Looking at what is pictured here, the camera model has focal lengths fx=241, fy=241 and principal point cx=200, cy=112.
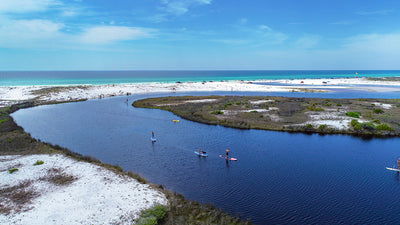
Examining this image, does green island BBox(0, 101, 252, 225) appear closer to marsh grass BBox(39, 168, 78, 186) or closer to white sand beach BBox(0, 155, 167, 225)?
marsh grass BBox(39, 168, 78, 186)

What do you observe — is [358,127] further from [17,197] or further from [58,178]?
[17,197]

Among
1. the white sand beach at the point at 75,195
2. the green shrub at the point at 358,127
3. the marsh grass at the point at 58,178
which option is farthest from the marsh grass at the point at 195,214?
the green shrub at the point at 358,127

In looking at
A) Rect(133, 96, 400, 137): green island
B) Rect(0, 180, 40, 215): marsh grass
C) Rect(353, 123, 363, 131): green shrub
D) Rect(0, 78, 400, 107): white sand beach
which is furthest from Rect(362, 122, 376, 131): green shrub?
Rect(0, 78, 400, 107): white sand beach

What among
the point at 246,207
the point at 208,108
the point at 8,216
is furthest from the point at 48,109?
the point at 246,207

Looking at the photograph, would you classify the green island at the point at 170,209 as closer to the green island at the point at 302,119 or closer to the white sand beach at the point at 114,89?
the green island at the point at 302,119

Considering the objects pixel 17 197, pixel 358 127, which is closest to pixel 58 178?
pixel 17 197
